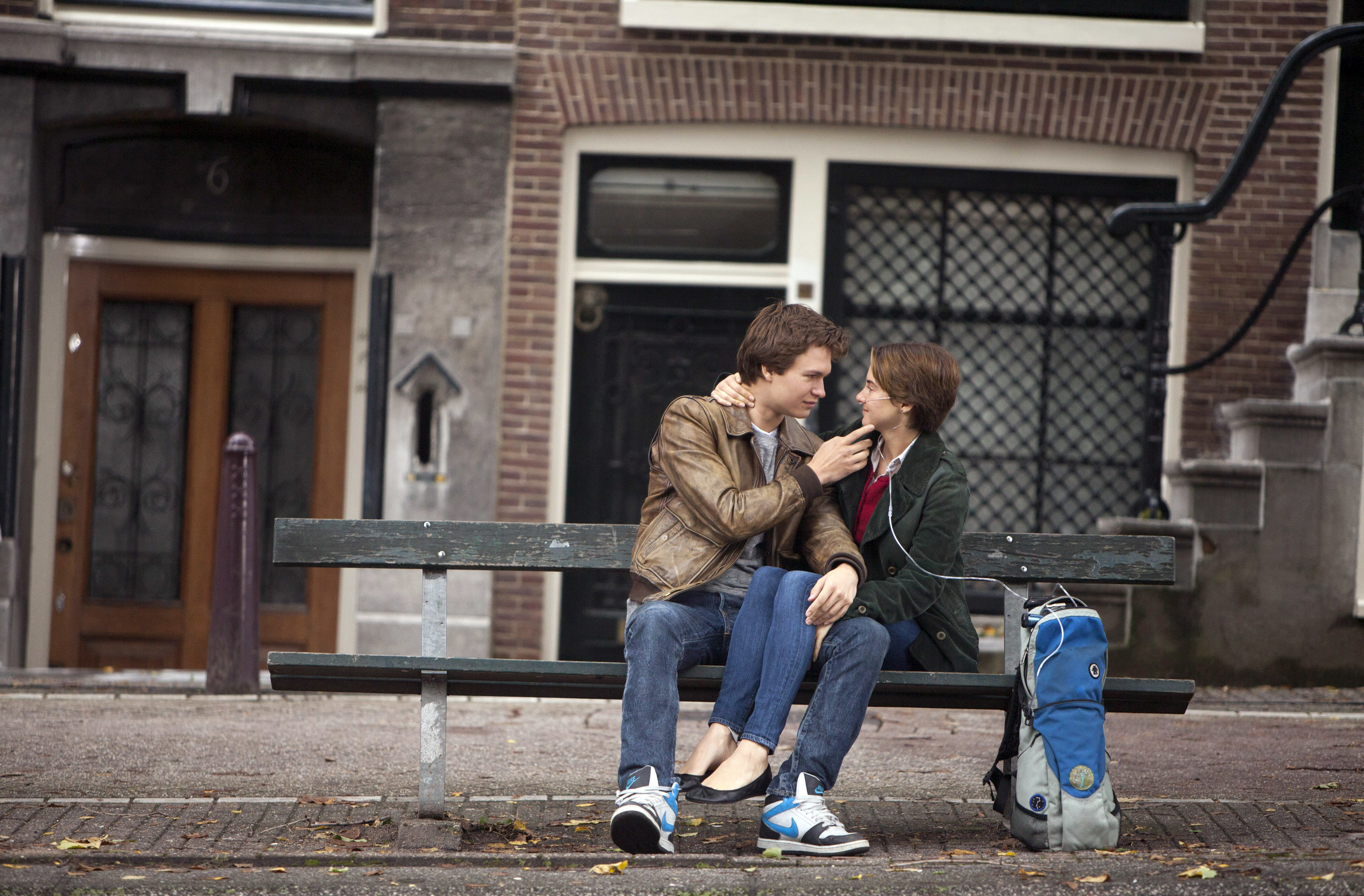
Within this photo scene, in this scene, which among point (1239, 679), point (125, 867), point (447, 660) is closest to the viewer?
point (125, 867)

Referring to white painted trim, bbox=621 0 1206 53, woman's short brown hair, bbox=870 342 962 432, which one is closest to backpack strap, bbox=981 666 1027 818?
woman's short brown hair, bbox=870 342 962 432

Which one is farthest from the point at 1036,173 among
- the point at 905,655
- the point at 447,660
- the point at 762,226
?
the point at 447,660

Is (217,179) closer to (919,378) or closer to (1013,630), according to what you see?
(919,378)

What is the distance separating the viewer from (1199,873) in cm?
331

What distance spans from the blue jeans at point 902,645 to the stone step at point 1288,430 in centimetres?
434

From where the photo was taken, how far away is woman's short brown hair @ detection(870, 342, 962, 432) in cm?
404

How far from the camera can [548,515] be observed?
8562mm

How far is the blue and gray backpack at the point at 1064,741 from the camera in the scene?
11.9ft

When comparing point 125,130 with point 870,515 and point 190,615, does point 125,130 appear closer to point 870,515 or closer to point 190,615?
point 190,615

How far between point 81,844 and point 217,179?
20.4 ft

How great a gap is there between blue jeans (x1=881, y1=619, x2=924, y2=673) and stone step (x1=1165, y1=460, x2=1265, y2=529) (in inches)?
161

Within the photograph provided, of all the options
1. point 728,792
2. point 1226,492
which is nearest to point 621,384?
point 1226,492

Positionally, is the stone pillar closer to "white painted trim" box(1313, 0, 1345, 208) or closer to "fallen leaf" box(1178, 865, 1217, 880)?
"white painted trim" box(1313, 0, 1345, 208)

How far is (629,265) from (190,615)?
11.5 feet
